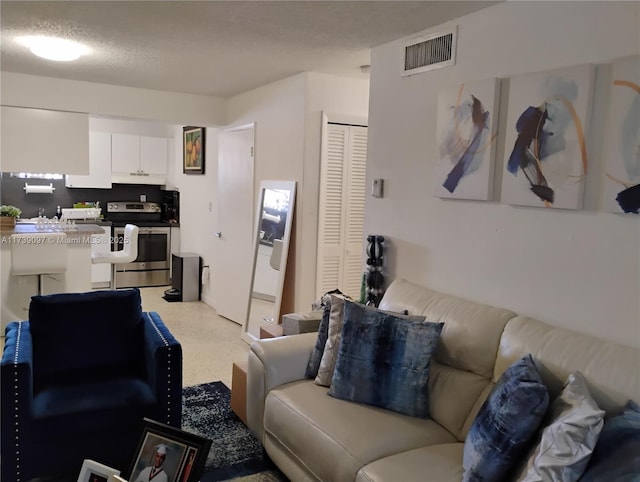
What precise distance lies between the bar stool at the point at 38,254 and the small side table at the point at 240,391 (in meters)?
2.30

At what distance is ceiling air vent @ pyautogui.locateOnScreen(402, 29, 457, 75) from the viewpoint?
2717 millimetres

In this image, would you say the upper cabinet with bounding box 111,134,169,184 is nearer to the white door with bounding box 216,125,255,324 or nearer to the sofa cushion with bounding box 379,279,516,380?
the white door with bounding box 216,125,255,324

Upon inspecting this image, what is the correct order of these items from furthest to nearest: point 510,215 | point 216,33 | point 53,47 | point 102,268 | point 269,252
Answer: point 102,268
point 269,252
point 53,47
point 216,33
point 510,215

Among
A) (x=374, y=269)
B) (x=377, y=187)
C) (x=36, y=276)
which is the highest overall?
(x=377, y=187)

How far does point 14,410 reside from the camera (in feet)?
7.07

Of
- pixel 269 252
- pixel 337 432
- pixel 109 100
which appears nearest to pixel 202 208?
pixel 109 100

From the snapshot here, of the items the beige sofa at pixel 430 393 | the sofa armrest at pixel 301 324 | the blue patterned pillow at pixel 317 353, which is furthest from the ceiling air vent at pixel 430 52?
the sofa armrest at pixel 301 324

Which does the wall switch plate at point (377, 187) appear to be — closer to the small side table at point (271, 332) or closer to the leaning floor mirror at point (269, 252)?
the leaning floor mirror at point (269, 252)

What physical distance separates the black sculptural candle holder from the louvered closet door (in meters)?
0.94

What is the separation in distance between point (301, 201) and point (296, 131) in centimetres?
57

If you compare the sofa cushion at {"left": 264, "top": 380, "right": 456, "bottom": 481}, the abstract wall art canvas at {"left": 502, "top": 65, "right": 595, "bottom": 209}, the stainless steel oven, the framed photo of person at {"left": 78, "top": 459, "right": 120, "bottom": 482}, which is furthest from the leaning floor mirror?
the stainless steel oven

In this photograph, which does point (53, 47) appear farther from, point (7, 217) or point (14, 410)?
point (14, 410)

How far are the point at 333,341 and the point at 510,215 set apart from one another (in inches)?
41.7

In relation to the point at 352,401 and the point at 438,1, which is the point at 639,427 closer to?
the point at 352,401
